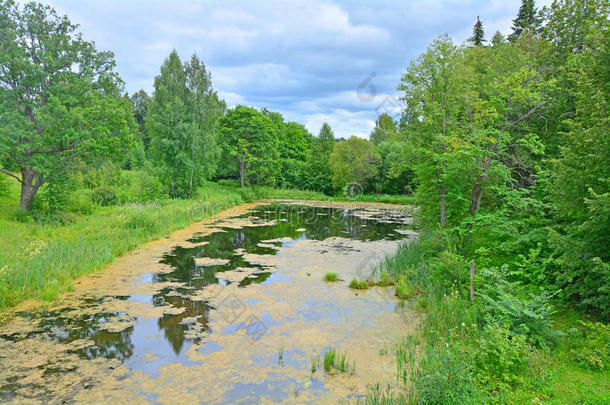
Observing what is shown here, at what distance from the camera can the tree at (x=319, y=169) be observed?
43.8 metres

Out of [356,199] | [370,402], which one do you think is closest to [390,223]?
[356,199]

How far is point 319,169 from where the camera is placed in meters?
44.2

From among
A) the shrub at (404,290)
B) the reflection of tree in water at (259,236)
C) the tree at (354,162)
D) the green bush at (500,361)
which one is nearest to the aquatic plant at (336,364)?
the green bush at (500,361)

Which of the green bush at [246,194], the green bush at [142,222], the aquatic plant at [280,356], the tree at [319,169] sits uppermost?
Result: the tree at [319,169]

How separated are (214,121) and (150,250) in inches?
692

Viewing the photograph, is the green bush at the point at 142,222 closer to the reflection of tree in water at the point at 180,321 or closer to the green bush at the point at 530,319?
the reflection of tree in water at the point at 180,321

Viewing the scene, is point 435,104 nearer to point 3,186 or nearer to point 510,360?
point 510,360

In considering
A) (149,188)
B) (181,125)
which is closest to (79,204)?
(149,188)

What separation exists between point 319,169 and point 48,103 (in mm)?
32997

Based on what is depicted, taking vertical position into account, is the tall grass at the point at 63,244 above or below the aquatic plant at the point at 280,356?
above

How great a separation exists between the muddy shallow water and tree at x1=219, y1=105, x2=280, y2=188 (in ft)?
77.5

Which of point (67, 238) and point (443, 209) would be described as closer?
point (443, 209)

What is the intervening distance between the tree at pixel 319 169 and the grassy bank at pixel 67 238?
Answer: 78.2 ft

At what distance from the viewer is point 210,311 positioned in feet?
26.9
